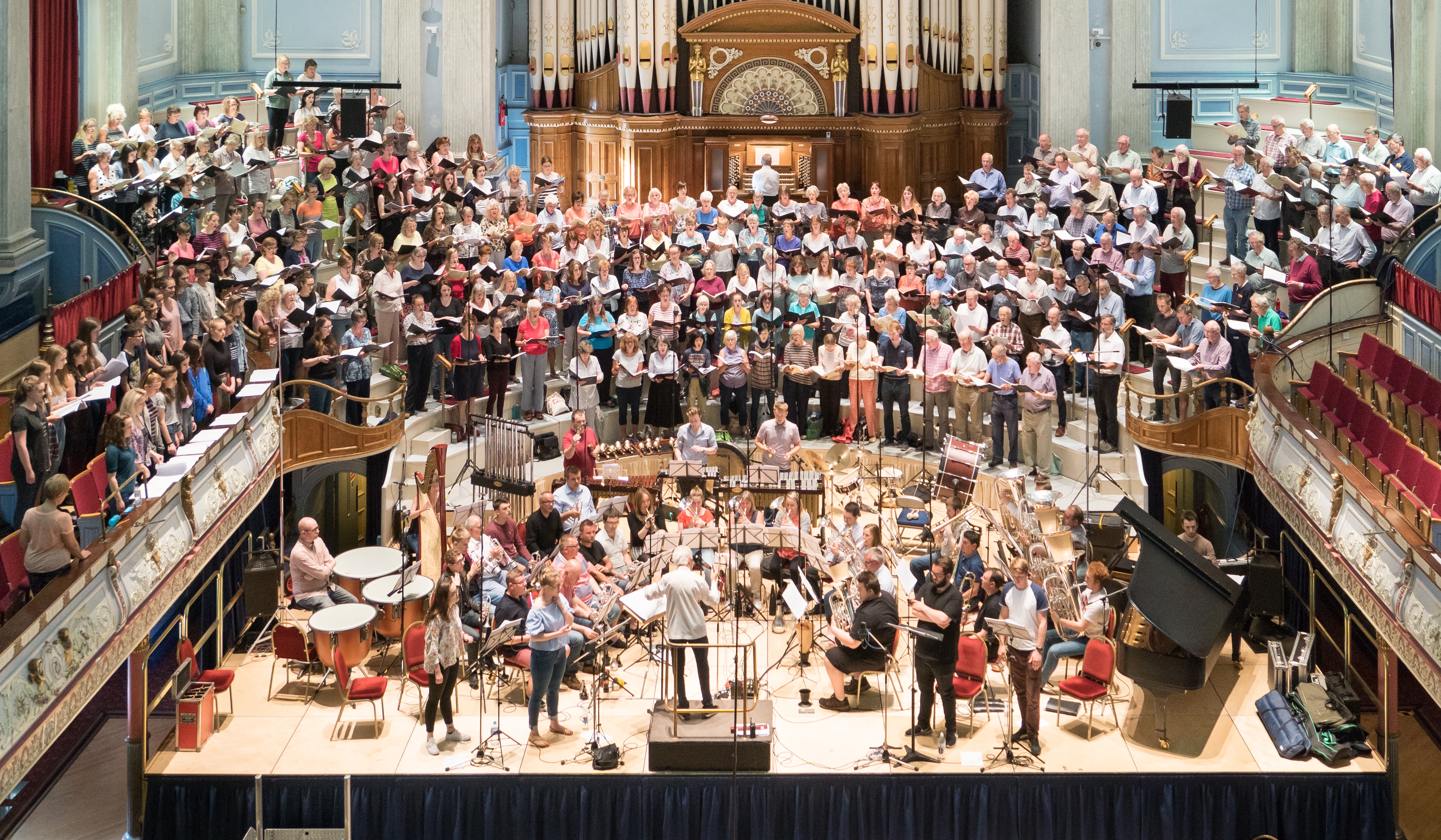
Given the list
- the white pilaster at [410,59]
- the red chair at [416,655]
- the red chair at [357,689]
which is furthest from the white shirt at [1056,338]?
Answer: the white pilaster at [410,59]

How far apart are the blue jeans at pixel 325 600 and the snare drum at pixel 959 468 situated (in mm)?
5513

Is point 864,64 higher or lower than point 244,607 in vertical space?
higher

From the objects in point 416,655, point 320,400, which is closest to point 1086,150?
point 320,400

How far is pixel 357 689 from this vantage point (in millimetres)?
12797

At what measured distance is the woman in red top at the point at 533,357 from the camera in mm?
17359

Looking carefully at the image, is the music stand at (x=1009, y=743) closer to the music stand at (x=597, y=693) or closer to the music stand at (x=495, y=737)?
the music stand at (x=597, y=693)

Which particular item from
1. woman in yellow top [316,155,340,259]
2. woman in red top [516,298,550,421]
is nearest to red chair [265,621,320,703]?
woman in red top [516,298,550,421]

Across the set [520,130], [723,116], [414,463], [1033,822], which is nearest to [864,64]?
[723,116]

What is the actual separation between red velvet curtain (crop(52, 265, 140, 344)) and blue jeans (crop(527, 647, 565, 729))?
4742 millimetres

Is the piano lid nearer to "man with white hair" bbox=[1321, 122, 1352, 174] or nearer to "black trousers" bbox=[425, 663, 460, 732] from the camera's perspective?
"black trousers" bbox=[425, 663, 460, 732]

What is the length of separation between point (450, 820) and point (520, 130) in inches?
532

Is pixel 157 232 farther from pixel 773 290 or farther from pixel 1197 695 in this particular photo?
pixel 1197 695

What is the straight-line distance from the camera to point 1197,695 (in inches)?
534

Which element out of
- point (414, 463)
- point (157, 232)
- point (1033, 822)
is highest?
point (157, 232)
